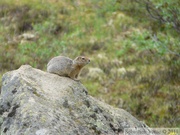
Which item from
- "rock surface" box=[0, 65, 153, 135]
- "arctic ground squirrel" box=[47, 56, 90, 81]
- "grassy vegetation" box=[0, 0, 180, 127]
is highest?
"rock surface" box=[0, 65, 153, 135]

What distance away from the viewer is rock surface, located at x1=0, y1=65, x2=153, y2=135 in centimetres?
459

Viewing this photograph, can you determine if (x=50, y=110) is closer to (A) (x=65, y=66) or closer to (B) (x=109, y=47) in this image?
(A) (x=65, y=66)

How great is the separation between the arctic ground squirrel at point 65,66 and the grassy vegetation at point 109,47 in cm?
363

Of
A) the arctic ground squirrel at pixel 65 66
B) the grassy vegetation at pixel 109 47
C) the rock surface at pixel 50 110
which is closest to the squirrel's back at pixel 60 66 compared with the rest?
the arctic ground squirrel at pixel 65 66

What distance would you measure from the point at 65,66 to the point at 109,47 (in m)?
7.15

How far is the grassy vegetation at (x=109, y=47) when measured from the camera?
36.9ft

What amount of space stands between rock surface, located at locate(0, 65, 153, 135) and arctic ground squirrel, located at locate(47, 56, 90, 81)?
555 mm

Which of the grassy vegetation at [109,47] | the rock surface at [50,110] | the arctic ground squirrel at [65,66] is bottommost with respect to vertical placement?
the grassy vegetation at [109,47]

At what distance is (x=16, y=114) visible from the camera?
4816 millimetres

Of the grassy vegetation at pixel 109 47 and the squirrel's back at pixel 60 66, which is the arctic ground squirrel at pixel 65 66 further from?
the grassy vegetation at pixel 109 47

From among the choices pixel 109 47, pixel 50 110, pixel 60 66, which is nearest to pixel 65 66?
pixel 60 66

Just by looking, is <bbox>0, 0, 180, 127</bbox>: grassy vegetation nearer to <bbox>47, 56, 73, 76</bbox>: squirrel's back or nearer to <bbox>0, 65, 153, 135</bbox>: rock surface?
<bbox>47, 56, 73, 76</bbox>: squirrel's back

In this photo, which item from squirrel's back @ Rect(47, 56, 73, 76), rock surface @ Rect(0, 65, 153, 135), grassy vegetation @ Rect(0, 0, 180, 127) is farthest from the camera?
grassy vegetation @ Rect(0, 0, 180, 127)

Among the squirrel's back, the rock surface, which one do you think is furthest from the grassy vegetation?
the rock surface
